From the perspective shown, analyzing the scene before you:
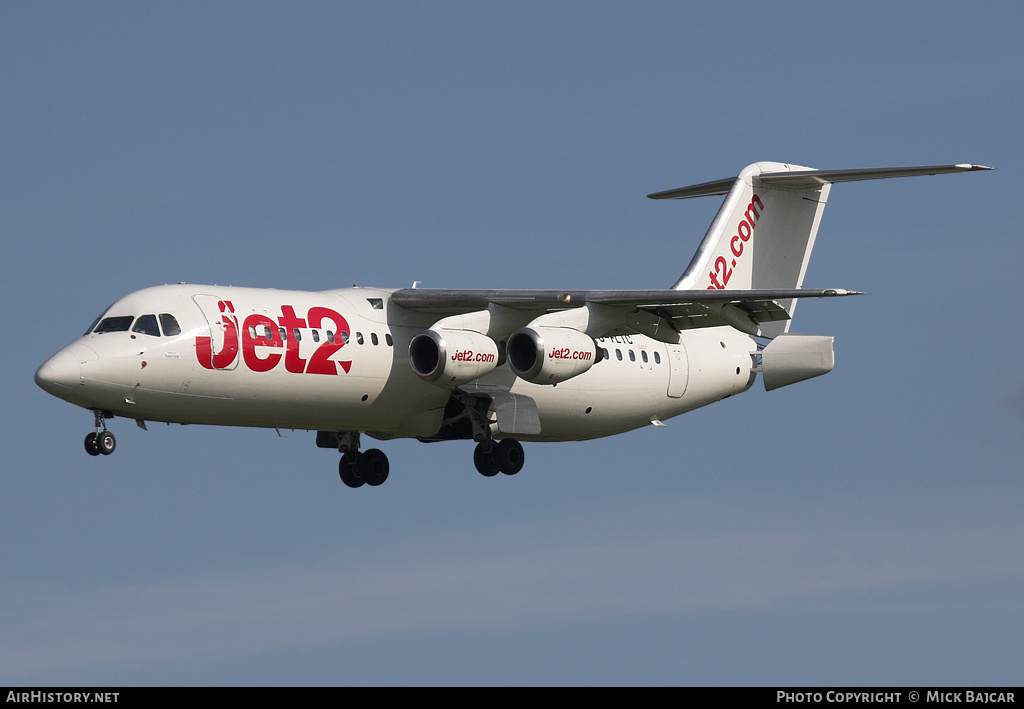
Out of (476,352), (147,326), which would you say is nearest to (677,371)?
Answer: (476,352)

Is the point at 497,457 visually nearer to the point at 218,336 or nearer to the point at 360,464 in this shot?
the point at 360,464

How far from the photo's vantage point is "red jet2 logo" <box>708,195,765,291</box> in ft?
86.8

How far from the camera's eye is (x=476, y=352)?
75.0 feet

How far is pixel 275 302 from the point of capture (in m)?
22.6

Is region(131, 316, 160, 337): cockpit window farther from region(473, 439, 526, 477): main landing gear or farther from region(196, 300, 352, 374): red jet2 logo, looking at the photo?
region(473, 439, 526, 477): main landing gear

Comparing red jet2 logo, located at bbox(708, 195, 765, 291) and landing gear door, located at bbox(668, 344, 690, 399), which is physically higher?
red jet2 logo, located at bbox(708, 195, 765, 291)

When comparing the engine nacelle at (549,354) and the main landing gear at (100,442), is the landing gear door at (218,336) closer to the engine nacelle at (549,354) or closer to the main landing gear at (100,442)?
the main landing gear at (100,442)

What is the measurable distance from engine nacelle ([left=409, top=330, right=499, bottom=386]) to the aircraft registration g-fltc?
0.02 meters

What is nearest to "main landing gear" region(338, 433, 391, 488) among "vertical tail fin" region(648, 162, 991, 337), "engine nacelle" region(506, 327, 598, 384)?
"engine nacelle" region(506, 327, 598, 384)

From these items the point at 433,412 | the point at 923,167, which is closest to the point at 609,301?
the point at 433,412

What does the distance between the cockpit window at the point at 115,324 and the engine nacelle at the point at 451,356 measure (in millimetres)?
3744
